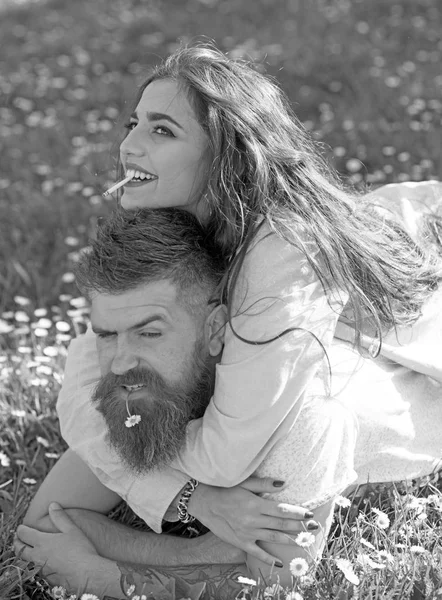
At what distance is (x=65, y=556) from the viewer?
2508 mm

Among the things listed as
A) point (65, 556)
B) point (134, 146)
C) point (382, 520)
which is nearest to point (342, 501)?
point (382, 520)

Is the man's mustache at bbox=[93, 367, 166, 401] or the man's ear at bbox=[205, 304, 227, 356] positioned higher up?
the man's ear at bbox=[205, 304, 227, 356]

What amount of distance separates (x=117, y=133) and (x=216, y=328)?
3.41 feet

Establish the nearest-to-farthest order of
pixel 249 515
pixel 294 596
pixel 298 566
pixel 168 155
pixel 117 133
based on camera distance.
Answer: pixel 294 596 → pixel 298 566 → pixel 249 515 → pixel 168 155 → pixel 117 133

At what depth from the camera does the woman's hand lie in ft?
7.59

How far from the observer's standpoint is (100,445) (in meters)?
2.61

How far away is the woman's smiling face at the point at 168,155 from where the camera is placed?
8.63ft

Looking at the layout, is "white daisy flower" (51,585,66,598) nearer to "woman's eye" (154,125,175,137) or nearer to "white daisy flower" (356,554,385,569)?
"white daisy flower" (356,554,385,569)

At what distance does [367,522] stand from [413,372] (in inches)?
19.2

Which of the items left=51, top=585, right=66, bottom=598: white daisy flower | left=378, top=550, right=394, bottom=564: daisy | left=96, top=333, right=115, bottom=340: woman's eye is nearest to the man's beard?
→ left=96, top=333, right=115, bottom=340: woman's eye

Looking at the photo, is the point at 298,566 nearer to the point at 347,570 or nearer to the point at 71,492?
the point at 347,570

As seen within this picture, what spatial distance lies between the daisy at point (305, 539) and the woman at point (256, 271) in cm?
9

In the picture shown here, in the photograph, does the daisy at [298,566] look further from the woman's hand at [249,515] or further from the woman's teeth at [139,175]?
the woman's teeth at [139,175]

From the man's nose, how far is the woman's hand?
39 centimetres
